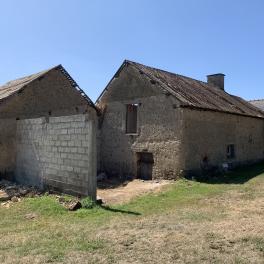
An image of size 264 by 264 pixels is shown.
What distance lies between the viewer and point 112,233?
774 centimetres

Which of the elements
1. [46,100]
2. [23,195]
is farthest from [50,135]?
[46,100]

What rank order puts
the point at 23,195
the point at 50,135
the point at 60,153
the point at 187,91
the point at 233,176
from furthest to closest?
1. the point at 187,91
2. the point at 233,176
3. the point at 50,135
4. the point at 60,153
5. the point at 23,195

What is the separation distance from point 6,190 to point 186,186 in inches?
273

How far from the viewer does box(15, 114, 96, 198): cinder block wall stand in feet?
36.4

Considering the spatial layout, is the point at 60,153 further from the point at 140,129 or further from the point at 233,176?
the point at 233,176

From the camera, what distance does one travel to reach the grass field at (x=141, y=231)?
20.6 feet

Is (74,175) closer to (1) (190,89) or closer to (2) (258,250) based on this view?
(2) (258,250)

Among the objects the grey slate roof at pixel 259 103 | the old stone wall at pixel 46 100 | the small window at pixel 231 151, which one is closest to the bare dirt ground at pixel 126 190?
the old stone wall at pixel 46 100

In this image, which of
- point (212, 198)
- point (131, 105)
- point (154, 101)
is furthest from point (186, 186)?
point (131, 105)

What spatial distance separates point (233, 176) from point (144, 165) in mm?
4279

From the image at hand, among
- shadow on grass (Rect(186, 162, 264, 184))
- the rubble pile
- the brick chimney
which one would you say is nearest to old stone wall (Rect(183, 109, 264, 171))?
shadow on grass (Rect(186, 162, 264, 184))

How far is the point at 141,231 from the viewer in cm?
788

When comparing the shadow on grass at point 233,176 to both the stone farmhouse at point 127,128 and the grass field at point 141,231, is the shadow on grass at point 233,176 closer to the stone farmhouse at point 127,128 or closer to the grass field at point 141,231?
the stone farmhouse at point 127,128

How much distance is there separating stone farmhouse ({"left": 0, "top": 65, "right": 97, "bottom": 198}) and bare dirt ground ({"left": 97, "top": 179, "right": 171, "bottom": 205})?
197cm
